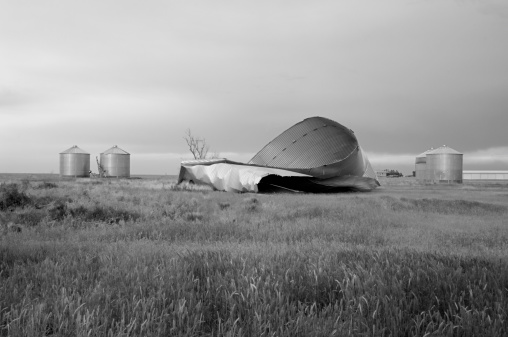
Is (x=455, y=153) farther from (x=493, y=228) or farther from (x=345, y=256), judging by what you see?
(x=345, y=256)

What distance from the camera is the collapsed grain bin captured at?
2858 cm

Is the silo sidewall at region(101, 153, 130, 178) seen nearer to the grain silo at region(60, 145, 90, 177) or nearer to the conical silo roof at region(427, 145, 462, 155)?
the grain silo at region(60, 145, 90, 177)

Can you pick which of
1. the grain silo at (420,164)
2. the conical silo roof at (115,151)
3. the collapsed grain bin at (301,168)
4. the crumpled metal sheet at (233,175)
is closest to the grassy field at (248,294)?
the crumpled metal sheet at (233,175)

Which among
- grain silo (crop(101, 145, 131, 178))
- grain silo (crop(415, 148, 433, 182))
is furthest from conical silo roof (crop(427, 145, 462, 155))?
grain silo (crop(101, 145, 131, 178))

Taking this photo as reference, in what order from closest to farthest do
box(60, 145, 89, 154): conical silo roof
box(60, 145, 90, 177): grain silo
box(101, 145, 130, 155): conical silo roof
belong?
box(60, 145, 90, 177): grain silo
box(60, 145, 89, 154): conical silo roof
box(101, 145, 130, 155): conical silo roof

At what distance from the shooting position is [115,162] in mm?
66375

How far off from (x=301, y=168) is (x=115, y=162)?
37716 millimetres

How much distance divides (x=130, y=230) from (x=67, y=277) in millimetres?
5103

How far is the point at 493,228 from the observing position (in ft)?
38.9

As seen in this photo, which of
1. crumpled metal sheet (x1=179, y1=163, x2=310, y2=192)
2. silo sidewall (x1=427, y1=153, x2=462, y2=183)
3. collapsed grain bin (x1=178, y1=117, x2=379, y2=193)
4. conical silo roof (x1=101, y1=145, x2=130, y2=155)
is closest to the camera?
crumpled metal sheet (x1=179, y1=163, x2=310, y2=192)

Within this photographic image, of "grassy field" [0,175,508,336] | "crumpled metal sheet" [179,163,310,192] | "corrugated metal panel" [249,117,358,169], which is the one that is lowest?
"grassy field" [0,175,508,336]

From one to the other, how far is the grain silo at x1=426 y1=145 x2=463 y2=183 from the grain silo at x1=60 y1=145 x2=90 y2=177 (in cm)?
5303

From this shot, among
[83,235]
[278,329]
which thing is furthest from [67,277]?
[83,235]

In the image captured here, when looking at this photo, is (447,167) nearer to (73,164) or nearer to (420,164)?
(420,164)
